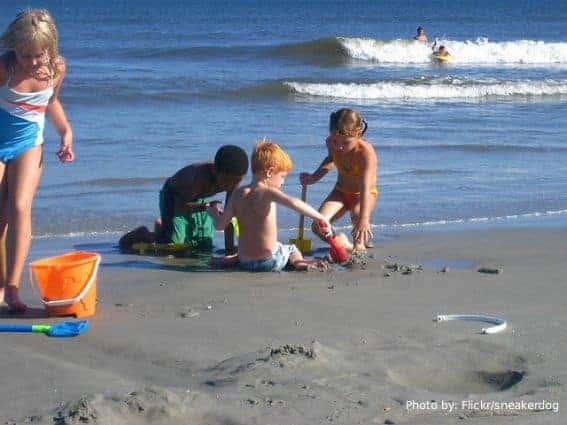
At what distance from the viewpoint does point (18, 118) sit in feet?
16.3

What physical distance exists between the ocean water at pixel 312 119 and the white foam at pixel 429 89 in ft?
0.17

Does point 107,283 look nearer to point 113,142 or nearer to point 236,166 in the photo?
point 236,166

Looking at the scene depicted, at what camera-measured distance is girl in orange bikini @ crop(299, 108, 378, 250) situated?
6.76 m

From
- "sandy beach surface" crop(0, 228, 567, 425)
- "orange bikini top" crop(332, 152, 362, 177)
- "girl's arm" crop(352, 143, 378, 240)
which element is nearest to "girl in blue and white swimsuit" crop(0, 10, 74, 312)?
"sandy beach surface" crop(0, 228, 567, 425)

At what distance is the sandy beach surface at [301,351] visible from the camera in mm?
3680

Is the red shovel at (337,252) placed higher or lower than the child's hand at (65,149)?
lower

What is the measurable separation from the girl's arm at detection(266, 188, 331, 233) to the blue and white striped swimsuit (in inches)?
62.8

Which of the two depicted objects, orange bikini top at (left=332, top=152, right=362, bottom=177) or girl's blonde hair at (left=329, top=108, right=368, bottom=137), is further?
orange bikini top at (left=332, top=152, right=362, bottom=177)

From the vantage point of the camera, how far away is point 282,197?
6.12 meters

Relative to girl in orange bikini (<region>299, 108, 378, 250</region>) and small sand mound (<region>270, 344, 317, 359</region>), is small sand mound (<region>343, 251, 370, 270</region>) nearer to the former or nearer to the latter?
girl in orange bikini (<region>299, 108, 378, 250</region>)

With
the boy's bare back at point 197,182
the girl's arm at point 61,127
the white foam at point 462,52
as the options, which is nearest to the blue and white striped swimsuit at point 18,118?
the girl's arm at point 61,127

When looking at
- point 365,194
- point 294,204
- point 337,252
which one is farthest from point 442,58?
point 294,204

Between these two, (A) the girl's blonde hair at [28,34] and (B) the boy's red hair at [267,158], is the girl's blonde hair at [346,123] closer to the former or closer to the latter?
(B) the boy's red hair at [267,158]

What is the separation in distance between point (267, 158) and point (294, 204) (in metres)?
0.41
